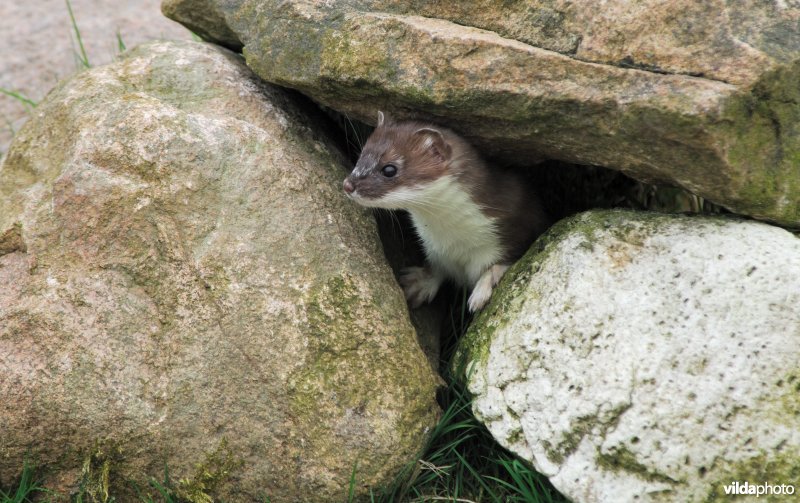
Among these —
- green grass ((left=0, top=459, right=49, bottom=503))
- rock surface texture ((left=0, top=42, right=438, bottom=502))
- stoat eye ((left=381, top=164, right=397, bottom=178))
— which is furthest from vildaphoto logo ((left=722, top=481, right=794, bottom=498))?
green grass ((left=0, top=459, right=49, bottom=503))

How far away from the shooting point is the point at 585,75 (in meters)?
2.60

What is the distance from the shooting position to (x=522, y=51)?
2686mm

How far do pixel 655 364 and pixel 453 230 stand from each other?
4.01 ft

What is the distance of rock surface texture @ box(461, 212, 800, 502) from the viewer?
2455 mm

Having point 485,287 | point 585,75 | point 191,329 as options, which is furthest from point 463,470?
point 585,75

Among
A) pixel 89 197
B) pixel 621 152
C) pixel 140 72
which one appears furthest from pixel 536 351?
pixel 140 72

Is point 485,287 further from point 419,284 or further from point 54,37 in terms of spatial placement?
point 54,37

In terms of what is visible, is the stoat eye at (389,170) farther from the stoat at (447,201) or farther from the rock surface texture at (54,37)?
the rock surface texture at (54,37)

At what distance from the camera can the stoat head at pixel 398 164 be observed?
3.12m

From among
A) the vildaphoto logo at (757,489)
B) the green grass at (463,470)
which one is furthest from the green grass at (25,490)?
the vildaphoto logo at (757,489)

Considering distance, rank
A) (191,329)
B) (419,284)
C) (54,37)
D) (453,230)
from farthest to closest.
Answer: (54,37) < (419,284) < (453,230) < (191,329)

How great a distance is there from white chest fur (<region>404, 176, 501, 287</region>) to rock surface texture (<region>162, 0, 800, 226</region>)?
31 cm

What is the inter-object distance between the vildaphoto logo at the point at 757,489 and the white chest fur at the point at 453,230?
4.87 feet

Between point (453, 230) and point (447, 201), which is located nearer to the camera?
point (447, 201)
